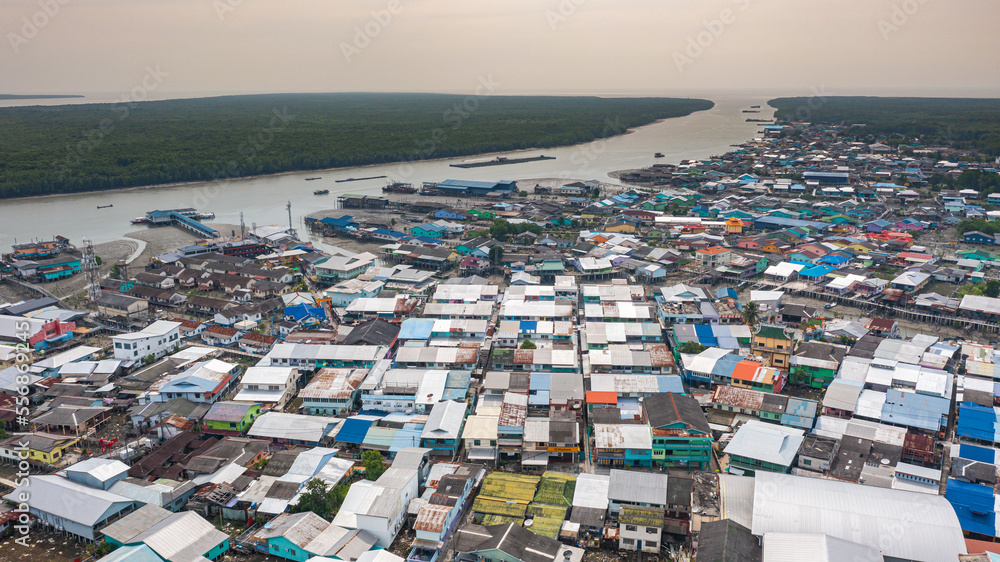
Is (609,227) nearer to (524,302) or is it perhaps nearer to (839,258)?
(839,258)

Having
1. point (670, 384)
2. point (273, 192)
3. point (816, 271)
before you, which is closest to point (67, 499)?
point (670, 384)

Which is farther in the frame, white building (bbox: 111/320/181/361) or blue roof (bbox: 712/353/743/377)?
white building (bbox: 111/320/181/361)

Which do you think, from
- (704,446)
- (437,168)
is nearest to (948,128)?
(437,168)

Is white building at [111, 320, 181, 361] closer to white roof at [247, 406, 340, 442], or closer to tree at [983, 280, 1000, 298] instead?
white roof at [247, 406, 340, 442]

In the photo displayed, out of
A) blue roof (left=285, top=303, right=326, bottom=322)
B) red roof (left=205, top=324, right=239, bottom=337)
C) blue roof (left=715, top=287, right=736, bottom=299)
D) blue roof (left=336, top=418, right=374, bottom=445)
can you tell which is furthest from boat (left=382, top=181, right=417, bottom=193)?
blue roof (left=336, top=418, right=374, bottom=445)

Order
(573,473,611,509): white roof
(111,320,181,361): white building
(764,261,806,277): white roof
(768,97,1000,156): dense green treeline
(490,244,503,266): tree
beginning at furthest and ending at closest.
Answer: (768,97,1000,156): dense green treeline
(490,244,503,266): tree
(764,261,806,277): white roof
(111,320,181,361): white building
(573,473,611,509): white roof

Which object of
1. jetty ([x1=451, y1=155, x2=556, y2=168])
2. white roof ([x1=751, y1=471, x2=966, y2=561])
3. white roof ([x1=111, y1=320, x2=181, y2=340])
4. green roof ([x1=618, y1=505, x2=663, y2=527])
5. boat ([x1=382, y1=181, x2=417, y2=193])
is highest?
jetty ([x1=451, y1=155, x2=556, y2=168])
